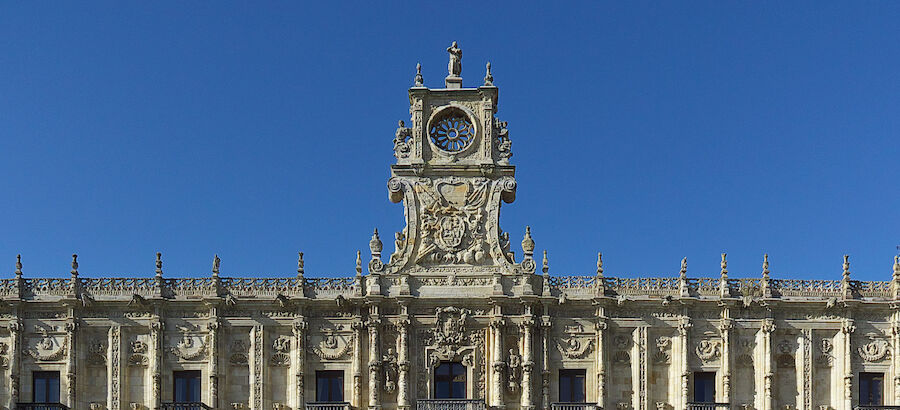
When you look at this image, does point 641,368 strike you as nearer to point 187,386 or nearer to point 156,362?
point 187,386

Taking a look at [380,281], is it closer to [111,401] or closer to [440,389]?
[440,389]

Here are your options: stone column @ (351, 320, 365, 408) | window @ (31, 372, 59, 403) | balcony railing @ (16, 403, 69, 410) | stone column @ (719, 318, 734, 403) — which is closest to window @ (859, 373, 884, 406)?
stone column @ (719, 318, 734, 403)

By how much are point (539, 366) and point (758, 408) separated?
7333 millimetres

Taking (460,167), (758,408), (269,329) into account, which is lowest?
(758,408)

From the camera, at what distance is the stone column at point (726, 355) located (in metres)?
39.6

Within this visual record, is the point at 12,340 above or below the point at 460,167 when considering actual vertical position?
below

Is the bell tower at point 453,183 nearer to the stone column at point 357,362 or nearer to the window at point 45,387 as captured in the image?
the stone column at point 357,362

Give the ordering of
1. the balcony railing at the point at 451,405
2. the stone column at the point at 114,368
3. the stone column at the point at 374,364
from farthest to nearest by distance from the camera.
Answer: the stone column at the point at 114,368
the stone column at the point at 374,364
the balcony railing at the point at 451,405

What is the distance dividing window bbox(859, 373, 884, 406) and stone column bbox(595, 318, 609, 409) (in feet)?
28.3

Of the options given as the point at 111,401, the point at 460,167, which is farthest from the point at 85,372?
the point at 460,167

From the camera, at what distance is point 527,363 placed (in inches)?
1544

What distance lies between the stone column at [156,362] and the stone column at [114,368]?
3.45 ft

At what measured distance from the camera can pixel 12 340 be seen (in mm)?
39875

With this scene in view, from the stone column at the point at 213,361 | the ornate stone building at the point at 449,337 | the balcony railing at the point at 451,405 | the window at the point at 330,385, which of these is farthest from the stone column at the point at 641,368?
the stone column at the point at 213,361
